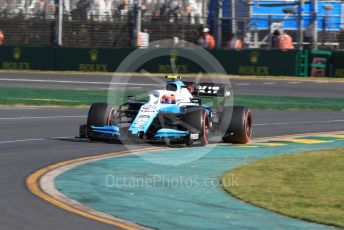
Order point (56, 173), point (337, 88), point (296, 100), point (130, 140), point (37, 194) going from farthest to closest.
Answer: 1. point (337, 88)
2. point (296, 100)
3. point (130, 140)
4. point (56, 173)
5. point (37, 194)

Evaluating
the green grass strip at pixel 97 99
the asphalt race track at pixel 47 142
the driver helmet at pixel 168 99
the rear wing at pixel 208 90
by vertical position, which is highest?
the rear wing at pixel 208 90

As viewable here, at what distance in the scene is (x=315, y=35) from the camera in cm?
3394

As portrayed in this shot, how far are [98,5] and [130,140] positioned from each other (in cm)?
2111

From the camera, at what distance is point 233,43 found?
34.2 meters

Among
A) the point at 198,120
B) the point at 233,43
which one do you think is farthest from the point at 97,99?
the point at 198,120

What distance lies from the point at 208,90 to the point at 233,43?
18.6m

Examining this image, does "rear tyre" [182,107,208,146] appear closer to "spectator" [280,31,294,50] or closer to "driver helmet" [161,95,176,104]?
"driver helmet" [161,95,176,104]

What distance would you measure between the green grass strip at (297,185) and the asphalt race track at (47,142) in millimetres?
2185

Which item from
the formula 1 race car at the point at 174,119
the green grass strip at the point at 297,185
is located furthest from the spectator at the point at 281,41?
the green grass strip at the point at 297,185

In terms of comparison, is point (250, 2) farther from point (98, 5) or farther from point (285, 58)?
point (98, 5)

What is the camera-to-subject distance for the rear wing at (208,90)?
1577cm

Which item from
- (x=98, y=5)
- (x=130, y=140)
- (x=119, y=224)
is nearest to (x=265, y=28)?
(x=98, y=5)

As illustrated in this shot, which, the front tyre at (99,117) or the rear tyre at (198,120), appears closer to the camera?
the rear tyre at (198,120)

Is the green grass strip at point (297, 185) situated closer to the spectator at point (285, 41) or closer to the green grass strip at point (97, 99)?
the green grass strip at point (97, 99)
